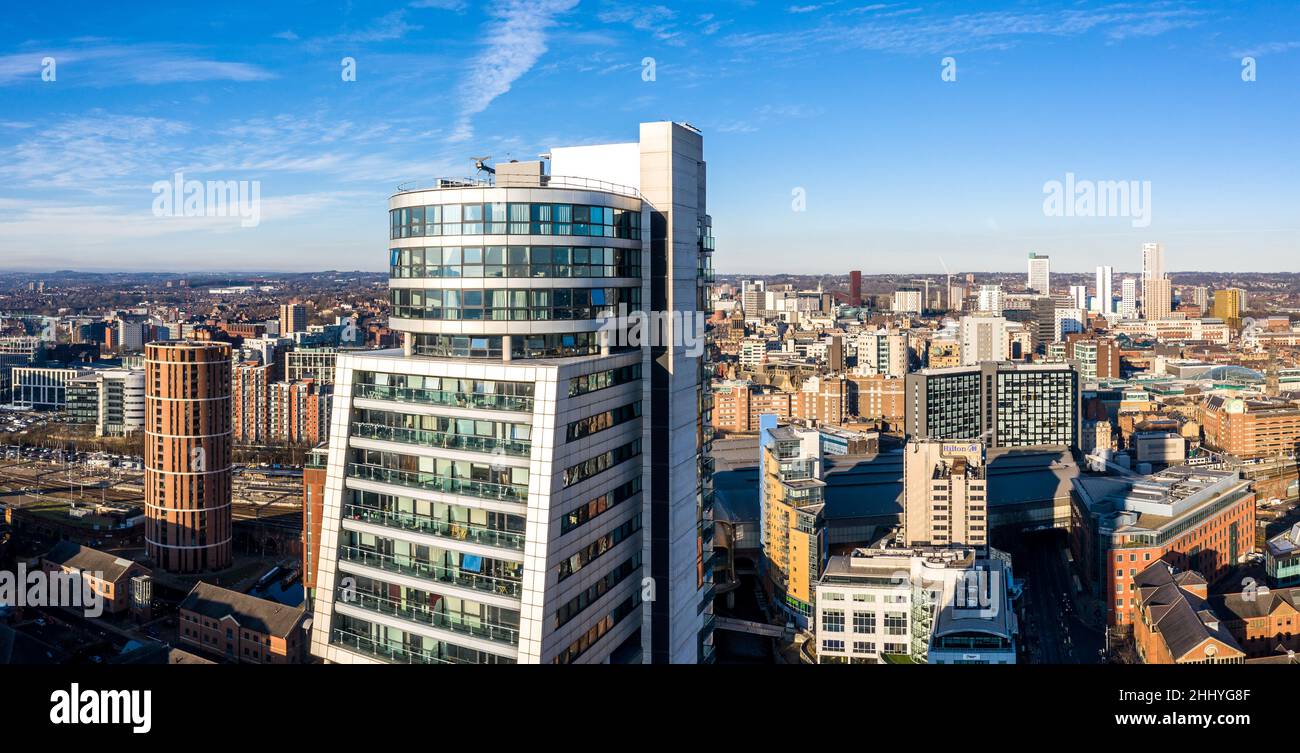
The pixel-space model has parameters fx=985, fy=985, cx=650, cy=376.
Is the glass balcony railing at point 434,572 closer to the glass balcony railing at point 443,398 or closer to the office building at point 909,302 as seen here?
the glass balcony railing at point 443,398

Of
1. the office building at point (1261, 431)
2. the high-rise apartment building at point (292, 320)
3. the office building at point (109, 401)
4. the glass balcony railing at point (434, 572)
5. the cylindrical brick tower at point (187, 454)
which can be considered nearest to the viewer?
the glass balcony railing at point (434, 572)

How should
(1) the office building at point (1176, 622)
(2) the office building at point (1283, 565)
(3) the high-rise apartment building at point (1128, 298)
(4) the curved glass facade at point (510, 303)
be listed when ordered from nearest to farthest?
(4) the curved glass facade at point (510, 303) < (1) the office building at point (1176, 622) < (2) the office building at point (1283, 565) < (3) the high-rise apartment building at point (1128, 298)

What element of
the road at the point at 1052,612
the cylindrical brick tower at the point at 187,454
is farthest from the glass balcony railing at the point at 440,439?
the cylindrical brick tower at the point at 187,454

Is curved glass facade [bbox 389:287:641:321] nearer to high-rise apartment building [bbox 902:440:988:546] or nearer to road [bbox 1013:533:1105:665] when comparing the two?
road [bbox 1013:533:1105:665]

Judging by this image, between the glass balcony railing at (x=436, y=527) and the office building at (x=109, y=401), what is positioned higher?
the glass balcony railing at (x=436, y=527)

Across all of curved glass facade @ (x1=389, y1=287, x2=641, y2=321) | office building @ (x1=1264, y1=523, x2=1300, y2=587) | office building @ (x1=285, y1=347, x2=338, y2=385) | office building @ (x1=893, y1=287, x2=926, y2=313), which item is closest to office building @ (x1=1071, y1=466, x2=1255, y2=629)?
office building @ (x1=1264, y1=523, x2=1300, y2=587)

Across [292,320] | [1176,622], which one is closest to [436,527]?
[1176,622]
